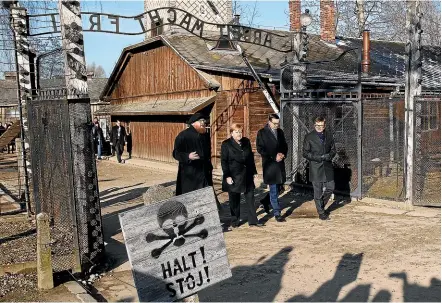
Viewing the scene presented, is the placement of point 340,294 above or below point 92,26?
below

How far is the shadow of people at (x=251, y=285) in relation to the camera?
19.7 ft

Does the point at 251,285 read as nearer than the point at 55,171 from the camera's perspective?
Yes

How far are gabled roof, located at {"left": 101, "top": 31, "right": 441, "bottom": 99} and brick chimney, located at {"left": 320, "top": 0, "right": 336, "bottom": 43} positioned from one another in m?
0.34

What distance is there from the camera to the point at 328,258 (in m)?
7.35

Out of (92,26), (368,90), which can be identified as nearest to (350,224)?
(92,26)

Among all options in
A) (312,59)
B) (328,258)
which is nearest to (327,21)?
(312,59)

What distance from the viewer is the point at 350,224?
9359 mm

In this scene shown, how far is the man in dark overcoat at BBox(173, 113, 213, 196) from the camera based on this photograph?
852cm

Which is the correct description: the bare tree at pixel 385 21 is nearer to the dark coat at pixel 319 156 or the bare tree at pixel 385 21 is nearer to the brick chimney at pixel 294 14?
the brick chimney at pixel 294 14

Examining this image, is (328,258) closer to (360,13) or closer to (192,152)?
(192,152)

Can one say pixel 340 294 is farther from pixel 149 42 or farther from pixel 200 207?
pixel 149 42

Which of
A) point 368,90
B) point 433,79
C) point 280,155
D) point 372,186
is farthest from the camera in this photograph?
point 433,79

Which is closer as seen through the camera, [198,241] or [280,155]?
[198,241]

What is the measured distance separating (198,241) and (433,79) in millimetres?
18281
